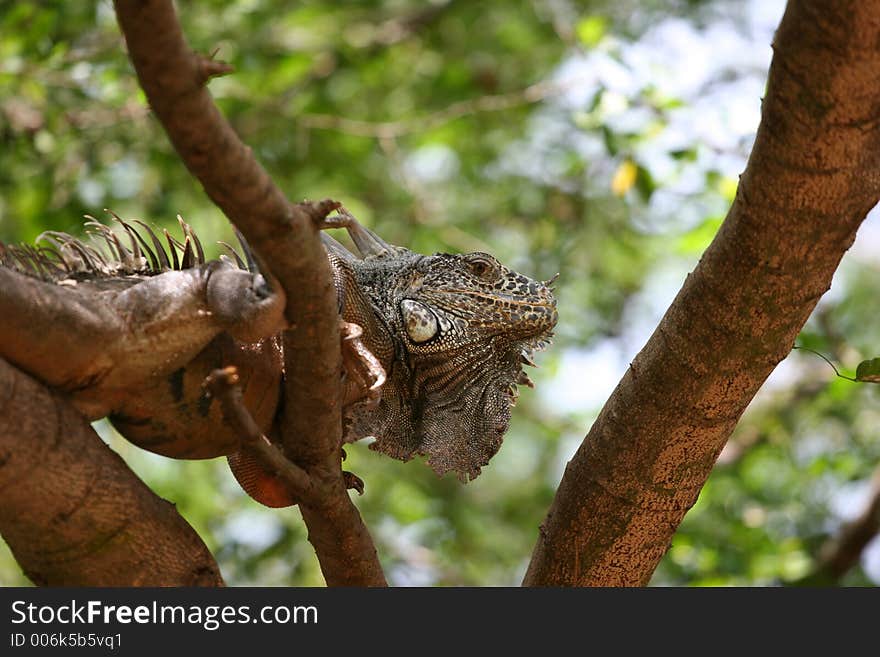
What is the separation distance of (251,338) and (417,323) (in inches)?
46.8

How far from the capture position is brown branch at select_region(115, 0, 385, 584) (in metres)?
2.99

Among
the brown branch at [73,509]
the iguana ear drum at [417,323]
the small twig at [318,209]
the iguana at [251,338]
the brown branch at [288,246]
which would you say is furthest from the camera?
the iguana ear drum at [417,323]

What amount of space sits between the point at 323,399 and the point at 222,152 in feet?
3.47

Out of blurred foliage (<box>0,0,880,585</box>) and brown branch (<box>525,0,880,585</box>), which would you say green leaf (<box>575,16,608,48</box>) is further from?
brown branch (<box>525,0,880,585</box>)

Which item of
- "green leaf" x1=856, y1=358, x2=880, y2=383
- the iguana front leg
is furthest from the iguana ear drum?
"green leaf" x1=856, y1=358, x2=880, y2=383

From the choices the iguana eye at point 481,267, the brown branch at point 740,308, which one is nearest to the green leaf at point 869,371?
the brown branch at point 740,308

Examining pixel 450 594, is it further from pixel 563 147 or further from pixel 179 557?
pixel 563 147

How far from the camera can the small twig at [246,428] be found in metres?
3.50

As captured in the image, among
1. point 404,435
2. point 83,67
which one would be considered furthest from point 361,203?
point 404,435

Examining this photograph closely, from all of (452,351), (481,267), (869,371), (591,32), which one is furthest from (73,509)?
(591,32)

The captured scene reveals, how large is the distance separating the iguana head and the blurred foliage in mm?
2408

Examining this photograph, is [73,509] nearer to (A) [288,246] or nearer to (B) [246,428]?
(B) [246,428]

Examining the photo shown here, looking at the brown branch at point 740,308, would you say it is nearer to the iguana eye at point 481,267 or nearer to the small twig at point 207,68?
the iguana eye at point 481,267

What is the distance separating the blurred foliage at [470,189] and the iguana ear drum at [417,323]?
9.12ft
